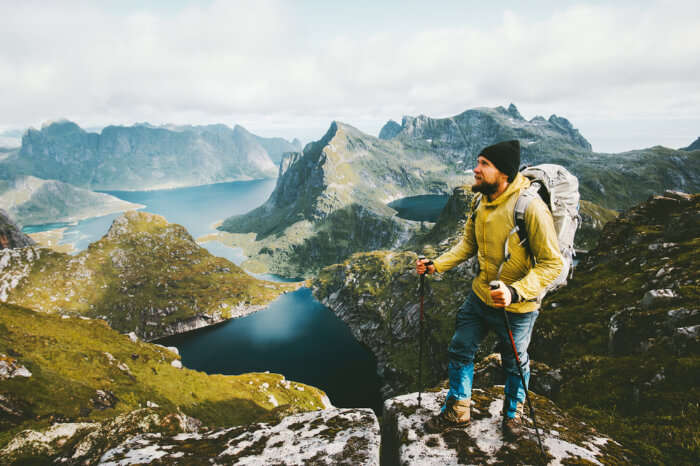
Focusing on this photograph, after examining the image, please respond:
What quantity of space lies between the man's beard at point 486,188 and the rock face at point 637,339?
6.96 metres

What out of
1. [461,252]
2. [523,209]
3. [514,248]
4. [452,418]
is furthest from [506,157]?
[452,418]

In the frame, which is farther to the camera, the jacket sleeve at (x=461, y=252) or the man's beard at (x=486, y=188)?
the jacket sleeve at (x=461, y=252)

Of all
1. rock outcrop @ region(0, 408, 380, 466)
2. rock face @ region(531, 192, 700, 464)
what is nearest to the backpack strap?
rock outcrop @ region(0, 408, 380, 466)

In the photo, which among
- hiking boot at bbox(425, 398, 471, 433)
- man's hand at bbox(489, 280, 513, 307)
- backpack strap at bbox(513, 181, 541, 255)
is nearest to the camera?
man's hand at bbox(489, 280, 513, 307)

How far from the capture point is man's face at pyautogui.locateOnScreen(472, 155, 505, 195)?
635 cm

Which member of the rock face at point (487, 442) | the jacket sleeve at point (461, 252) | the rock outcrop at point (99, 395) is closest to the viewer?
the rock face at point (487, 442)

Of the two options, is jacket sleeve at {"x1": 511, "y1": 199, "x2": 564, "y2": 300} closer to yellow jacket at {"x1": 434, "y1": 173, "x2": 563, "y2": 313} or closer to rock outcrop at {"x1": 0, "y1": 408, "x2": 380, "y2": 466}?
yellow jacket at {"x1": 434, "y1": 173, "x2": 563, "y2": 313}

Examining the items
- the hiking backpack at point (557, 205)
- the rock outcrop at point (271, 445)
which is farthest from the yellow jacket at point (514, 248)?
the rock outcrop at point (271, 445)

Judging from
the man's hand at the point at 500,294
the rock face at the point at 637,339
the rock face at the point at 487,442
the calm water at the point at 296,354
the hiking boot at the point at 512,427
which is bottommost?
the calm water at the point at 296,354

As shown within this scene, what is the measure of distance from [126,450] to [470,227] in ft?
34.3

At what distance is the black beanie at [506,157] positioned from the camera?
6230 mm

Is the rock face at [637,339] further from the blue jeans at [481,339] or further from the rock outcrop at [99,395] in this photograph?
the rock outcrop at [99,395]

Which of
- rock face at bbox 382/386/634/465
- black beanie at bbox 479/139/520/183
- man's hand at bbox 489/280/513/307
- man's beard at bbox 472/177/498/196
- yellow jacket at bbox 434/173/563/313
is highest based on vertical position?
black beanie at bbox 479/139/520/183

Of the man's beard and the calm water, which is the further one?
the calm water
